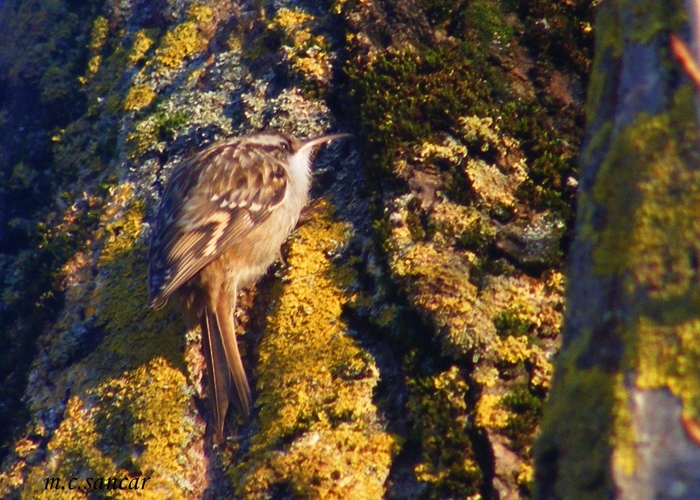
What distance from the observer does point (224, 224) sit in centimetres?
343

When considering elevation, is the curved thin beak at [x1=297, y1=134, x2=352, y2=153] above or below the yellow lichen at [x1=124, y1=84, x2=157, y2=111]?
below

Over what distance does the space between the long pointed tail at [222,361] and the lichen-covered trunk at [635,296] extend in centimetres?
135

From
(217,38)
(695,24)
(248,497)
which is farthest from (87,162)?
(695,24)

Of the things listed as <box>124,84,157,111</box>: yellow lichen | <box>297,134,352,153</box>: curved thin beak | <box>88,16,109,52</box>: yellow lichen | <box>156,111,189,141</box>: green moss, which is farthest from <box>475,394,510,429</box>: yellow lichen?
<box>88,16,109,52</box>: yellow lichen

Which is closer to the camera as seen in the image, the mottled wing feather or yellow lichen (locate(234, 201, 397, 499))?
yellow lichen (locate(234, 201, 397, 499))

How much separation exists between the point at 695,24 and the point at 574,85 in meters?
1.56

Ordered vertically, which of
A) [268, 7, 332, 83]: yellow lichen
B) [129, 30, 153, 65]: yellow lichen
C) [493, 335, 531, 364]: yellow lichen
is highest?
[268, 7, 332, 83]: yellow lichen

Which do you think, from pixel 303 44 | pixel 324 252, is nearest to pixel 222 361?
pixel 324 252

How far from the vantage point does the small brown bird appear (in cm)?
285

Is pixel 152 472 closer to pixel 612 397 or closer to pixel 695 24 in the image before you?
pixel 612 397

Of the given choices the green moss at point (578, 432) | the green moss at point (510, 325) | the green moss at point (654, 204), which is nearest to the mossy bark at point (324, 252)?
the green moss at point (510, 325)

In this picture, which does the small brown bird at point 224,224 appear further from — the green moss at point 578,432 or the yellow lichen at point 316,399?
the green moss at point 578,432

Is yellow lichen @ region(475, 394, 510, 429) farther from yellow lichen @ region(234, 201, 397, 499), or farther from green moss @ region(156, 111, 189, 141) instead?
green moss @ region(156, 111, 189, 141)

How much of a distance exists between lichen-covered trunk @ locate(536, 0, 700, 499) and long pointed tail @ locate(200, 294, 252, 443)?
1.35m
